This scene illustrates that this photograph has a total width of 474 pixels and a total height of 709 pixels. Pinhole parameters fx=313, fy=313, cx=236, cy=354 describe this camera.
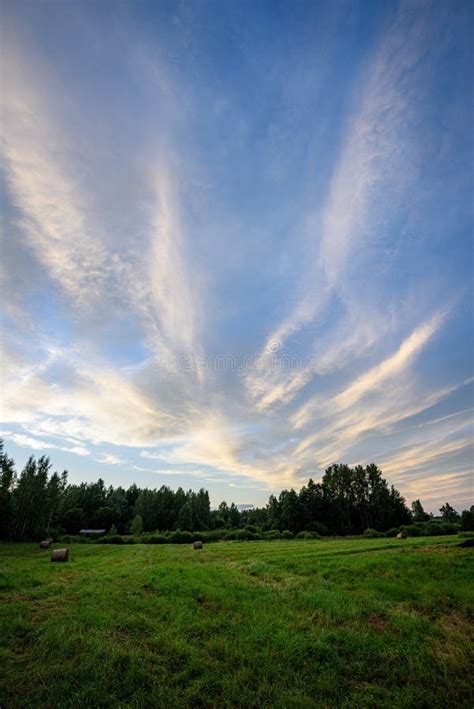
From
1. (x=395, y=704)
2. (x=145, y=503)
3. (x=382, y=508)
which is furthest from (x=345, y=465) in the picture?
(x=395, y=704)

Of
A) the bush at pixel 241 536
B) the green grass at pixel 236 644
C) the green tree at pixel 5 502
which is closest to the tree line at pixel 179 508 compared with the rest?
the green tree at pixel 5 502

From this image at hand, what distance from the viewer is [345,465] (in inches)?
4291

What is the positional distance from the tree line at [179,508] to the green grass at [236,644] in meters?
64.7

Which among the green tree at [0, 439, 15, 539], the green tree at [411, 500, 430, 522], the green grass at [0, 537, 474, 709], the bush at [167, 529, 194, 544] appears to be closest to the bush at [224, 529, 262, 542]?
the bush at [167, 529, 194, 544]

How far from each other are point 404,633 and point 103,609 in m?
10.5

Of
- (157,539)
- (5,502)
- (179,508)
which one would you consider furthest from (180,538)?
(179,508)

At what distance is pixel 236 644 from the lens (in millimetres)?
9219

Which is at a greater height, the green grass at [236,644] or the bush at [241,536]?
the bush at [241,536]

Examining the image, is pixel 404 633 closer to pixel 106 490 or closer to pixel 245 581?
pixel 245 581

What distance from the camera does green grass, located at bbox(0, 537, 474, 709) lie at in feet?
23.1

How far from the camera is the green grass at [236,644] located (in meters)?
7.04

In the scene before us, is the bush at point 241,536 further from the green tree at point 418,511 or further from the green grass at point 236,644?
the green tree at point 418,511

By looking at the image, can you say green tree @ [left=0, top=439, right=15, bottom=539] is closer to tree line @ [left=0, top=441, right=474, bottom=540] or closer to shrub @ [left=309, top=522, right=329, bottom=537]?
tree line @ [left=0, top=441, right=474, bottom=540]

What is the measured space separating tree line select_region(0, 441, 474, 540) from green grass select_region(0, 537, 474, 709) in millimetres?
64709
